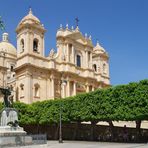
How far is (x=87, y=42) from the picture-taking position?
7056cm

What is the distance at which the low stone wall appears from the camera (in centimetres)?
4084

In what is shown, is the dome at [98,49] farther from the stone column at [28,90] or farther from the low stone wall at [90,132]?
the low stone wall at [90,132]

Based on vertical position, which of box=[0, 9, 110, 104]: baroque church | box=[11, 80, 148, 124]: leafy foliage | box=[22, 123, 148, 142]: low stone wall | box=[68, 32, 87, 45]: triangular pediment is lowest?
box=[22, 123, 148, 142]: low stone wall

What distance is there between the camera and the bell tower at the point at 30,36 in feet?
201

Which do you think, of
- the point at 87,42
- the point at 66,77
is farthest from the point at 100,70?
the point at 66,77

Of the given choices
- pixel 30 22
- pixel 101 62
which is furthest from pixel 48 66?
pixel 101 62

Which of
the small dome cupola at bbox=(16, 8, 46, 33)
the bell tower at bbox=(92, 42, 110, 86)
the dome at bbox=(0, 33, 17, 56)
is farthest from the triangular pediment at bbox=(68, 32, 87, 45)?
the dome at bbox=(0, 33, 17, 56)

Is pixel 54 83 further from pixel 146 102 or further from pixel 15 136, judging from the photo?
pixel 15 136

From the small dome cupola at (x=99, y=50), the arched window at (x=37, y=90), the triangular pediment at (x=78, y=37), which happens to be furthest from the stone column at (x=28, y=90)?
the small dome cupola at (x=99, y=50)

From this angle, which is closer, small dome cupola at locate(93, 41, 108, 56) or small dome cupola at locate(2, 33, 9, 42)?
small dome cupola at locate(93, 41, 108, 56)

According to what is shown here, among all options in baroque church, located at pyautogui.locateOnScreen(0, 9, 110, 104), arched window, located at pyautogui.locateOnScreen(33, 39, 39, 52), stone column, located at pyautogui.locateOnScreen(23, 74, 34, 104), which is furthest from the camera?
arched window, located at pyautogui.locateOnScreen(33, 39, 39, 52)

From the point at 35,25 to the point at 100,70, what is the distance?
67.1 ft

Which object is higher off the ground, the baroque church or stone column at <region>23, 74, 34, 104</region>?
the baroque church

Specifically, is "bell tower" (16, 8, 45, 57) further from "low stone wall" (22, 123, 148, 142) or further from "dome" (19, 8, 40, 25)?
"low stone wall" (22, 123, 148, 142)
